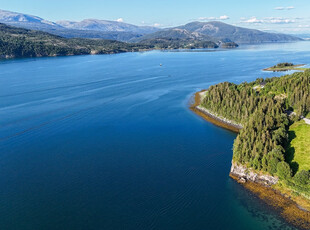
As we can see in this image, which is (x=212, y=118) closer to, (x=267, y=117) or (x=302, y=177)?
(x=267, y=117)

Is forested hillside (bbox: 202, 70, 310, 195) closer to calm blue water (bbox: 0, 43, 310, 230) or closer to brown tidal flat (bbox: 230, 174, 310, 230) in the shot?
brown tidal flat (bbox: 230, 174, 310, 230)

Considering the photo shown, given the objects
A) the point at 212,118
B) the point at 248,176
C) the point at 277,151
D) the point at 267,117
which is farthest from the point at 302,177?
the point at 212,118

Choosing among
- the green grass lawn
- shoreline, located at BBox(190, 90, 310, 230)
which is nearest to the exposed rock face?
shoreline, located at BBox(190, 90, 310, 230)

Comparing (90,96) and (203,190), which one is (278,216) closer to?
(203,190)

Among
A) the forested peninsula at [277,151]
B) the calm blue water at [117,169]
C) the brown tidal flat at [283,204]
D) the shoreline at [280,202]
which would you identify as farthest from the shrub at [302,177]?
the calm blue water at [117,169]

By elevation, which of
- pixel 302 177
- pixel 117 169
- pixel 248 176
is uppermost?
pixel 302 177

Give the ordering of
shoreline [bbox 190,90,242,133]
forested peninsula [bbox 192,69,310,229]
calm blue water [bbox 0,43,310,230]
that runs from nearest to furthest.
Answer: calm blue water [bbox 0,43,310,230] → forested peninsula [bbox 192,69,310,229] → shoreline [bbox 190,90,242,133]

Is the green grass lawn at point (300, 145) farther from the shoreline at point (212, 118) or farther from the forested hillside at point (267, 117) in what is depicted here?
the shoreline at point (212, 118)
